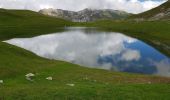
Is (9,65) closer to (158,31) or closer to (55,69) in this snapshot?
(55,69)

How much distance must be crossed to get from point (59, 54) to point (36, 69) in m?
39.8

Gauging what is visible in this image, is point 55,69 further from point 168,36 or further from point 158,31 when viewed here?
point 158,31

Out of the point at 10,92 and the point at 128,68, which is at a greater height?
the point at 10,92

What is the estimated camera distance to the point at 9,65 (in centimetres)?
4991

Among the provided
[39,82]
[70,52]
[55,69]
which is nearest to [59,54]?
[70,52]

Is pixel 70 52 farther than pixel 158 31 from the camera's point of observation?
No

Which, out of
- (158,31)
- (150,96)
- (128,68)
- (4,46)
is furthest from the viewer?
(158,31)

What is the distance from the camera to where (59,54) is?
9081cm

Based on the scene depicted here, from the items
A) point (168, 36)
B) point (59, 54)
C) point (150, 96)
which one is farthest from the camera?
point (168, 36)

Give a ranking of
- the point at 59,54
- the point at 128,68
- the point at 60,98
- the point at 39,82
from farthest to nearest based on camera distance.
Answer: the point at 59,54 → the point at 128,68 → the point at 39,82 → the point at 60,98

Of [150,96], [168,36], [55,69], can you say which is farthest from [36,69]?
[168,36]

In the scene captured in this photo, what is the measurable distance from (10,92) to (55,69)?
2290 cm

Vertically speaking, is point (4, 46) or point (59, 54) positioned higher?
point (4, 46)

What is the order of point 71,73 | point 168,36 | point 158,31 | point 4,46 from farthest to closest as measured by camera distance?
1. point 158,31
2. point 168,36
3. point 4,46
4. point 71,73
